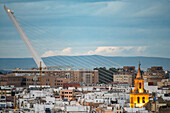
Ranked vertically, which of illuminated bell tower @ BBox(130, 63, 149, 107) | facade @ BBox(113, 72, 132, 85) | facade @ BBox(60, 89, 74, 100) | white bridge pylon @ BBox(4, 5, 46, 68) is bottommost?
illuminated bell tower @ BBox(130, 63, 149, 107)

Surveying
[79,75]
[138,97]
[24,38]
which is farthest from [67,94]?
[79,75]

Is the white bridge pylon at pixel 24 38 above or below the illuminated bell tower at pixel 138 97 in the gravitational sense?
above

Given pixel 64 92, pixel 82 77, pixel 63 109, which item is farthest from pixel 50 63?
pixel 63 109

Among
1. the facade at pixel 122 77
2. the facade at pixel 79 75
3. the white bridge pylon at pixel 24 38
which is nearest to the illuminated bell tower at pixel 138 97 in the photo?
the white bridge pylon at pixel 24 38

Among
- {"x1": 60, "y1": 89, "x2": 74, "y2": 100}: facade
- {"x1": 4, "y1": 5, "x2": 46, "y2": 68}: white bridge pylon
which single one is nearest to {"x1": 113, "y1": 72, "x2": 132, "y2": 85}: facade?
{"x1": 4, "y1": 5, "x2": 46, "y2": 68}: white bridge pylon

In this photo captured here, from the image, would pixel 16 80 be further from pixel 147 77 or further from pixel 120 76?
pixel 120 76

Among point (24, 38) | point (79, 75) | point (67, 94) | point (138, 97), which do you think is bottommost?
point (138, 97)

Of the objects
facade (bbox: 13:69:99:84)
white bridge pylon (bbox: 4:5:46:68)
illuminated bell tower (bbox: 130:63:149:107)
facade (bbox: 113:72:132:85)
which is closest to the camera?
illuminated bell tower (bbox: 130:63:149:107)

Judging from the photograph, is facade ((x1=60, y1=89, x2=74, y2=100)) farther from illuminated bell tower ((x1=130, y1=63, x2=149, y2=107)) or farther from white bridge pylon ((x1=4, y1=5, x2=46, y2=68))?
white bridge pylon ((x1=4, y1=5, x2=46, y2=68))

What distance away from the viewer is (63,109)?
229 feet

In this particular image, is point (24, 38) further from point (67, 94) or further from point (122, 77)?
point (67, 94)

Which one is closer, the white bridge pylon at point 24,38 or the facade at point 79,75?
the white bridge pylon at point 24,38

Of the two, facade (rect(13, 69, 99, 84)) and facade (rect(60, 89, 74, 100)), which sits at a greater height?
facade (rect(13, 69, 99, 84))

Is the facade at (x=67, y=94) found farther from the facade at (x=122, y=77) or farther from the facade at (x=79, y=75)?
the facade at (x=122, y=77)
